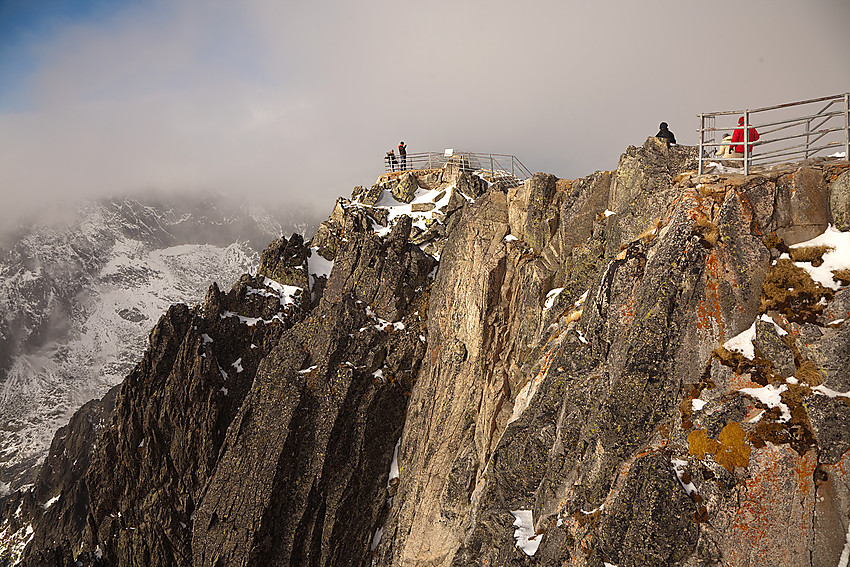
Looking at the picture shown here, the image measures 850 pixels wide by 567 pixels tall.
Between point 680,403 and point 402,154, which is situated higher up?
point 402,154

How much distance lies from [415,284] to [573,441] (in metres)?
20.3

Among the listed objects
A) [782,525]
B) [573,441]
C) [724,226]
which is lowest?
[782,525]

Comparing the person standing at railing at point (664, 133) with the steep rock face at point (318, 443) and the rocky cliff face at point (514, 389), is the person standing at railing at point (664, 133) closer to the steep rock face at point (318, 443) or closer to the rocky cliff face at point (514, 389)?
the rocky cliff face at point (514, 389)

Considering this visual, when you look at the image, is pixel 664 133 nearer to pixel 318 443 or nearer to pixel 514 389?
pixel 514 389

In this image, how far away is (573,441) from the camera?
15.9m

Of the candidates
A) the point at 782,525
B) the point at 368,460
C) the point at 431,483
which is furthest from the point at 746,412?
the point at 368,460

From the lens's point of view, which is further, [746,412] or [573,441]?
[573,441]

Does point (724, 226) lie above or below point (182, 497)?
above

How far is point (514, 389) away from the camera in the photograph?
24.3 m

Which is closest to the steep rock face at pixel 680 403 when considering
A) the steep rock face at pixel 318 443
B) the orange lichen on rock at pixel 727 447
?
the orange lichen on rock at pixel 727 447

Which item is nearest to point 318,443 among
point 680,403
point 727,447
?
point 680,403

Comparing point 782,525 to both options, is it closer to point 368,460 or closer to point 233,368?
point 368,460

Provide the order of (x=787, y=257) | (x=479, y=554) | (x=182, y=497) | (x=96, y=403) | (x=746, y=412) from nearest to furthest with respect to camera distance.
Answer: (x=746, y=412)
(x=787, y=257)
(x=479, y=554)
(x=182, y=497)
(x=96, y=403)

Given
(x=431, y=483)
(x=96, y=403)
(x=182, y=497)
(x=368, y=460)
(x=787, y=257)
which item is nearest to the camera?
(x=787, y=257)
